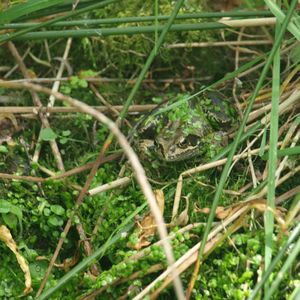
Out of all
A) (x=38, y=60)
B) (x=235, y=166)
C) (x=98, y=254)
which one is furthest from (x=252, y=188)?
(x=38, y=60)

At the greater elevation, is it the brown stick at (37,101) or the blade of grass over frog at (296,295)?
the brown stick at (37,101)

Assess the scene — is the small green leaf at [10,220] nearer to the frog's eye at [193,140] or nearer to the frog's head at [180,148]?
the frog's head at [180,148]

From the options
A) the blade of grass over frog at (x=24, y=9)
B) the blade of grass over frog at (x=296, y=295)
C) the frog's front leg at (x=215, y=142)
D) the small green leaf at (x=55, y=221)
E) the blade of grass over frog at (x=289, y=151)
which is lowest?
the blade of grass over frog at (x=296, y=295)

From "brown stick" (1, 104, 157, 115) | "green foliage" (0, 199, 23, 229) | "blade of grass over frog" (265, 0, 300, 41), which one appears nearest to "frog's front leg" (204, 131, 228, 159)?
"brown stick" (1, 104, 157, 115)

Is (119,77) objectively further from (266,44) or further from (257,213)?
(257,213)

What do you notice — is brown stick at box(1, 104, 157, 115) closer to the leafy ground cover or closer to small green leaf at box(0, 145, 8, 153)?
the leafy ground cover

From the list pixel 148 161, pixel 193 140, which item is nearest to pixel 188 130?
pixel 193 140

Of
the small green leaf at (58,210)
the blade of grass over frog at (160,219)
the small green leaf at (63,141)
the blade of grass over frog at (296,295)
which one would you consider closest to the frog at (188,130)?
the small green leaf at (63,141)
